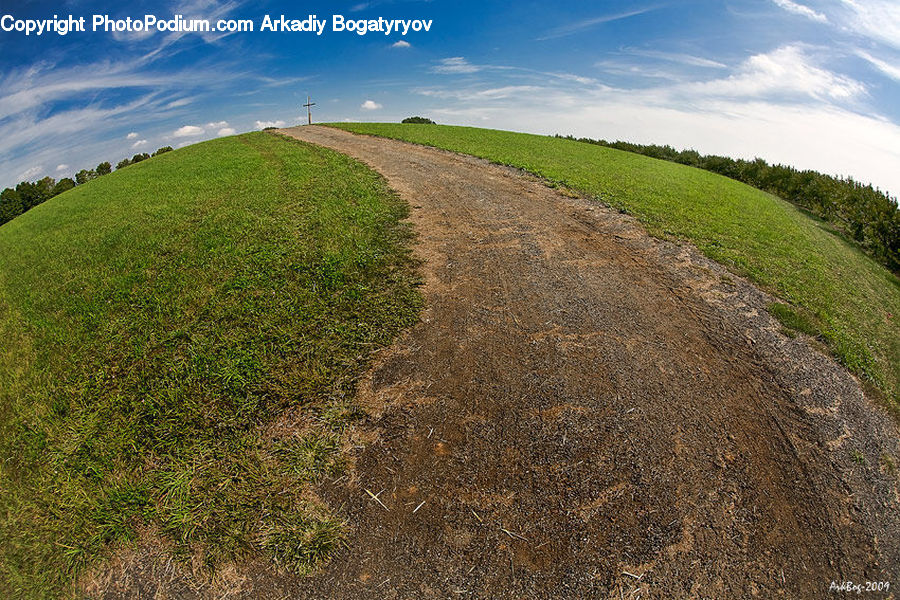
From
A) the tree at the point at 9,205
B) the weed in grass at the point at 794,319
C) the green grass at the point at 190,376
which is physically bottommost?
the weed in grass at the point at 794,319

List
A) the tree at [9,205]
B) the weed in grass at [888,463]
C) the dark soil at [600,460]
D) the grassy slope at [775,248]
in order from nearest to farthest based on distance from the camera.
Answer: the dark soil at [600,460] < the weed in grass at [888,463] < the grassy slope at [775,248] < the tree at [9,205]

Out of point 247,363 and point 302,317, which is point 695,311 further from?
point 247,363

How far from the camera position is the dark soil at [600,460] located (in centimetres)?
326

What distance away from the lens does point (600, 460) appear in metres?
4.03

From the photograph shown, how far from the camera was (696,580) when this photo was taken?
320cm

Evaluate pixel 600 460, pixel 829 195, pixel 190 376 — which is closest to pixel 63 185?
pixel 190 376

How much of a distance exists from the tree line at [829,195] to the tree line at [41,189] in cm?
3389

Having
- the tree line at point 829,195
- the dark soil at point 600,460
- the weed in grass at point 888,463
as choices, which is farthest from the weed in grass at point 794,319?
the tree line at point 829,195

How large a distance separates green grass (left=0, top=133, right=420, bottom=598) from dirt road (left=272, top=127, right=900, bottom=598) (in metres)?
0.67

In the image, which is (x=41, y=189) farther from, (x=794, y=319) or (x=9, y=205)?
(x=794, y=319)

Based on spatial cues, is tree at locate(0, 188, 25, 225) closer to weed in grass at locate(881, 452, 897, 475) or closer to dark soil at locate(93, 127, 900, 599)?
dark soil at locate(93, 127, 900, 599)

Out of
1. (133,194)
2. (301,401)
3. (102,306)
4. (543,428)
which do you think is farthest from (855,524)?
(133,194)

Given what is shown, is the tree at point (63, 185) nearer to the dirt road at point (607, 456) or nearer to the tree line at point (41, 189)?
the tree line at point (41, 189)

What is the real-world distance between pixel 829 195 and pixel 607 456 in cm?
2265
